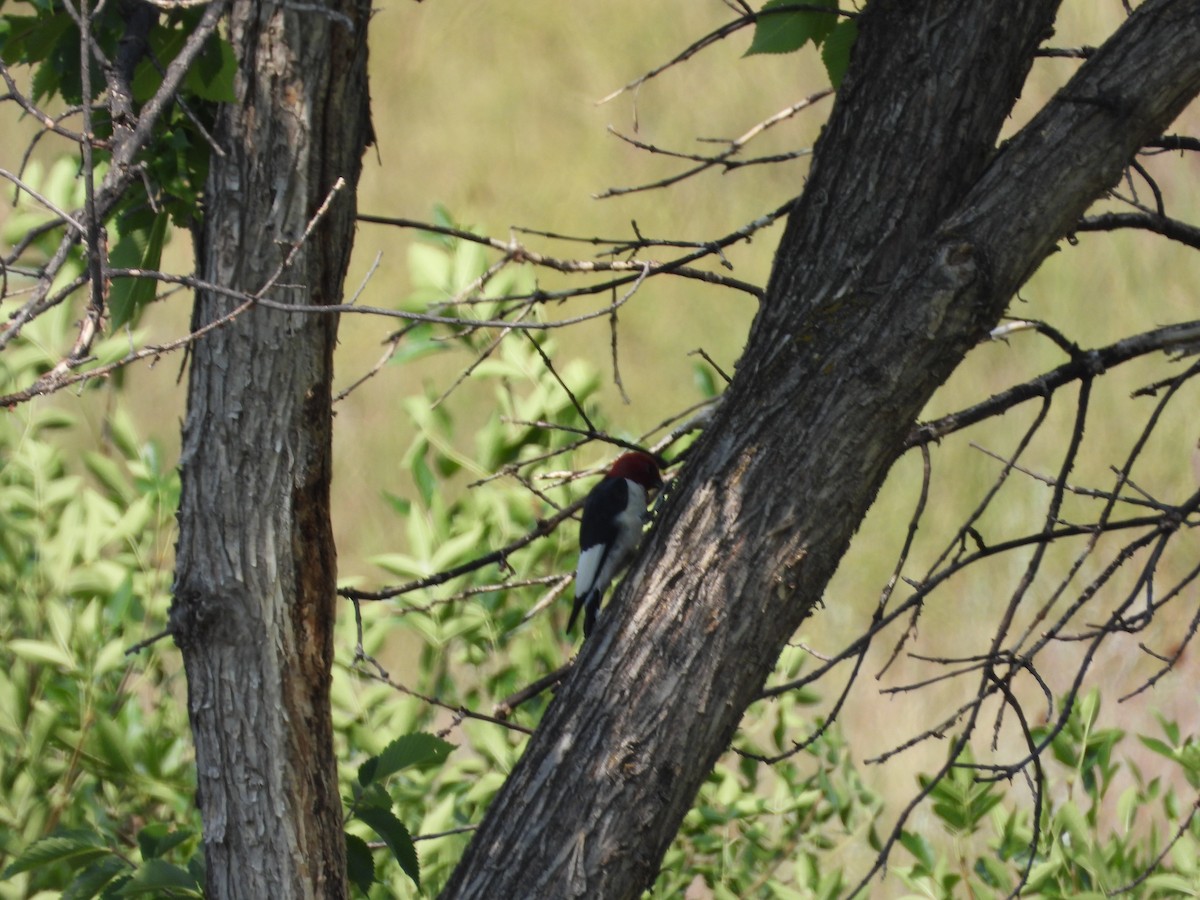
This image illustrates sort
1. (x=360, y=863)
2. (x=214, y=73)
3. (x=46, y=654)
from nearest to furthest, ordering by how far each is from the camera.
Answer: (x=214, y=73)
(x=360, y=863)
(x=46, y=654)

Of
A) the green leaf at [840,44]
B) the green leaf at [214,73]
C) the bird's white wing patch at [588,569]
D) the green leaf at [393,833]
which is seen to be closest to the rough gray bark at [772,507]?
the green leaf at [393,833]

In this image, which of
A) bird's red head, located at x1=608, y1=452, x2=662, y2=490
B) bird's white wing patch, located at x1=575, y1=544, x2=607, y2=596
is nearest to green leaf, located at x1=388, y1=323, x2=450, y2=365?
bird's white wing patch, located at x1=575, y1=544, x2=607, y2=596

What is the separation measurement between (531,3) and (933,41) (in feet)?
16.9

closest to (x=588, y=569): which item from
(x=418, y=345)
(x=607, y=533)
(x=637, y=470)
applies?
(x=607, y=533)

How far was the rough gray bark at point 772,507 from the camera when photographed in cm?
177

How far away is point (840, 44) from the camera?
7.11 feet

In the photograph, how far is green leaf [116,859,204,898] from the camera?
1917mm

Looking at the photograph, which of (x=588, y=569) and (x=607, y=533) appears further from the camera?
(x=607, y=533)

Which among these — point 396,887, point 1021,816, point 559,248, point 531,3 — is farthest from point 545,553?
point 531,3

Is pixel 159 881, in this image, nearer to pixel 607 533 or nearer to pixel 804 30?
pixel 804 30

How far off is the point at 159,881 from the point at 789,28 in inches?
70.2

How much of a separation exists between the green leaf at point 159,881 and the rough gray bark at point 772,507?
0.46 metres

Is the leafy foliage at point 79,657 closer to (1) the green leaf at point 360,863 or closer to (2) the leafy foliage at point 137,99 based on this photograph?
(1) the green leaf at point 360,863

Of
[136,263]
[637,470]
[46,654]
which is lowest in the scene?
[46,654]
